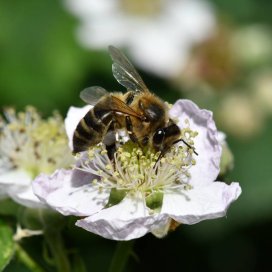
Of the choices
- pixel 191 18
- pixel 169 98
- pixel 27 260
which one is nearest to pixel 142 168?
pixel 27 260

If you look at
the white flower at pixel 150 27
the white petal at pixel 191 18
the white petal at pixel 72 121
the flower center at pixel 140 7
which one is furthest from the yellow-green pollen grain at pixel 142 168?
the flower center at pixel 140 7

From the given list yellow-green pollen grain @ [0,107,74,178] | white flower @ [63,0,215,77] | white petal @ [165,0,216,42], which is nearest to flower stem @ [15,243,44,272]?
yellow-green pollen grain @ [0,107,74,178]

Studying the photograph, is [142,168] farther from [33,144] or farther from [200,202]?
[33,144]

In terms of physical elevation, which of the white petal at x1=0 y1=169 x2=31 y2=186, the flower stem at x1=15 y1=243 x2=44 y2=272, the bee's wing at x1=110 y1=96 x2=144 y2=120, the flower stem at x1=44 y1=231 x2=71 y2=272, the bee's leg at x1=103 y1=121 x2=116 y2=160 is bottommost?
the flower stem at x1=15 y1=243 x2=44 y2=272

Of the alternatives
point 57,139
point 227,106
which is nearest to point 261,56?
point 227,106

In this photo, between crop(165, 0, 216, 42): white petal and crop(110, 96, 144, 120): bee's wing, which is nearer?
crop(110, 96, 144, 120): bee's wing

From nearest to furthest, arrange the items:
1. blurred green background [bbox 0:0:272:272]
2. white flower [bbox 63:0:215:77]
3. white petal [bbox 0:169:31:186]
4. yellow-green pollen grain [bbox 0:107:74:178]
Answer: white petal [bbox 0:169:31:186]
yellow-green pollen grain [bbox 0:107:74:178]
blurred green background [bbox 0:0:272:272]
white flower [bbox 63:0:215:77]

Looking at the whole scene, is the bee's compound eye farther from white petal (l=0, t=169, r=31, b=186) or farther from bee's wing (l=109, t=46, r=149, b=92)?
white petal (l=0, t=169, r=31, b=186)
